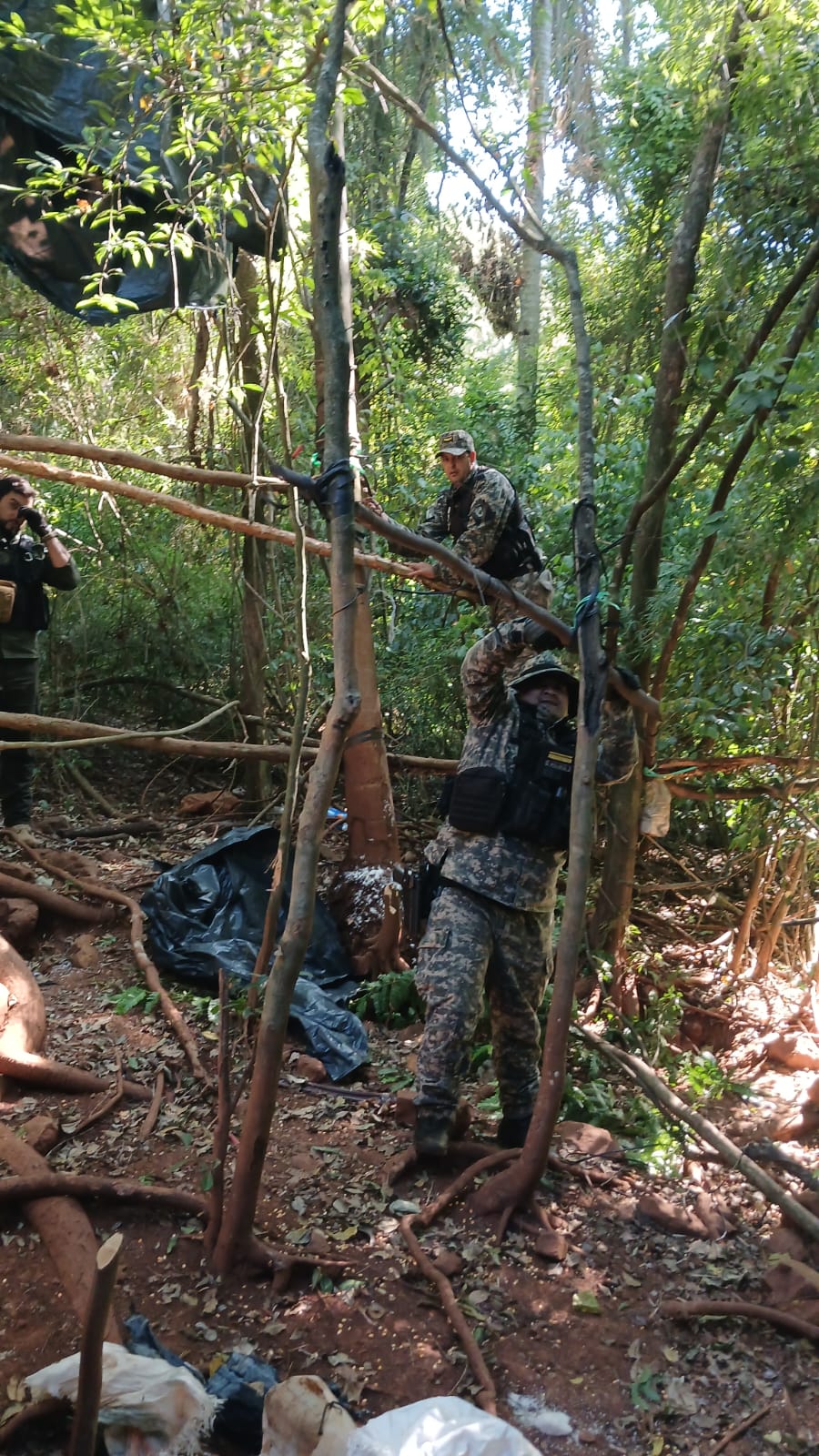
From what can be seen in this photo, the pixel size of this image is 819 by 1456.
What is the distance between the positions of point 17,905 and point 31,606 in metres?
1.83

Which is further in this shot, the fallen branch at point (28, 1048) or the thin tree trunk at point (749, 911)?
the thin tree trunk at point (749, 911)

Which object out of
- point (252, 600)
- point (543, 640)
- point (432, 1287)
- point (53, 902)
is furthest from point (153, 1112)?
point (252, 600)

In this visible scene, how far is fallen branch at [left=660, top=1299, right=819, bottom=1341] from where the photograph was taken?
8.75ft

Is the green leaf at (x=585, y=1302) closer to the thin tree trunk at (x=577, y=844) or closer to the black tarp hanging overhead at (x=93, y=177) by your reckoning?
the thin tree trunk at (x=577, y=844)

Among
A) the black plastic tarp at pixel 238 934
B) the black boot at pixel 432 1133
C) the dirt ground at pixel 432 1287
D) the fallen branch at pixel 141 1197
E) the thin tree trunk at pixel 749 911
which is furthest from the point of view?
the thin tree trunk at pixel 749 911

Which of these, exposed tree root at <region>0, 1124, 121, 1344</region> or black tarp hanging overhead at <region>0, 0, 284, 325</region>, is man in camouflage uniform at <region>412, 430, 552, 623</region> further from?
exposed tree root at <region>0, 1124, 121, 1344</region>

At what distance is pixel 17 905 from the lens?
493 cm

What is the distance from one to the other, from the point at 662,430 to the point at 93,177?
2.91 meters

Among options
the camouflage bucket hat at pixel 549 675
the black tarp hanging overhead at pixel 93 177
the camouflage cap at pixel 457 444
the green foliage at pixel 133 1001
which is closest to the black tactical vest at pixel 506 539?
the camouflage cap at pixel 457 444

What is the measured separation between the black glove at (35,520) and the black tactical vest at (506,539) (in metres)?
2.45

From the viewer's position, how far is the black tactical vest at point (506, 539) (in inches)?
182

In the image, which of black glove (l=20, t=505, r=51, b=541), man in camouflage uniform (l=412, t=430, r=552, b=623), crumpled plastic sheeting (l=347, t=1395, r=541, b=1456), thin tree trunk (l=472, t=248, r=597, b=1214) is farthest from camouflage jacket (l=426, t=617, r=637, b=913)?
black glove (l=20, t=505, r=51, b=541)

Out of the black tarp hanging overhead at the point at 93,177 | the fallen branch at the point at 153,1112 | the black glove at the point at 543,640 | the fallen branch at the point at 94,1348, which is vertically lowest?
the fallen branch at the point at 153,1112

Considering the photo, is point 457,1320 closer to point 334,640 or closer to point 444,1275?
point 444,1275
